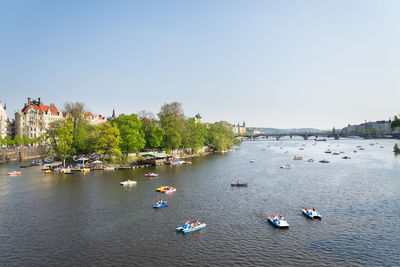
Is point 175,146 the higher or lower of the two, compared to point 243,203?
higher

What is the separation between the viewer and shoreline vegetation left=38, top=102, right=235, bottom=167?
10438cm

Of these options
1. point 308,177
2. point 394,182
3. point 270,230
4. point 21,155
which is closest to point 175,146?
point 308,177

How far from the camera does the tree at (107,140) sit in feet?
338

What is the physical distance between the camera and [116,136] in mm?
109812

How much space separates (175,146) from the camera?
13612 centimetres

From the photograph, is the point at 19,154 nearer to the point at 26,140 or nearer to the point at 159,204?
the point at 26,140

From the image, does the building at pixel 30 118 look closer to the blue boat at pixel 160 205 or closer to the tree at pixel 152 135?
the tree at pixel 152 135

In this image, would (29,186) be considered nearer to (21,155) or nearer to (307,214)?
(307,214)

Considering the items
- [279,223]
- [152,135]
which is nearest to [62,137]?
[152,135]

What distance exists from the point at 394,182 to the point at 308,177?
21.8 meters

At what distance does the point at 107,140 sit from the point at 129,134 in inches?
455

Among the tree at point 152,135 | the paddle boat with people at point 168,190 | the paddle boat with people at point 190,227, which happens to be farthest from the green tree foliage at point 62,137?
the paddle boat with people at point 190,227

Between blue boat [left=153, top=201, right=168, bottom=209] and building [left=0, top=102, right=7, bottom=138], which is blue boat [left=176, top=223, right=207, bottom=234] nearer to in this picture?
blue boat [left=153, top=201, right=168, bottom=209]

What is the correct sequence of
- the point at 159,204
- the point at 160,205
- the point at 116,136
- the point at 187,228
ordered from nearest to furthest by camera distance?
the point at 187,228 → the point at 160,205 → the point at 159,204 → the point at 116,136
